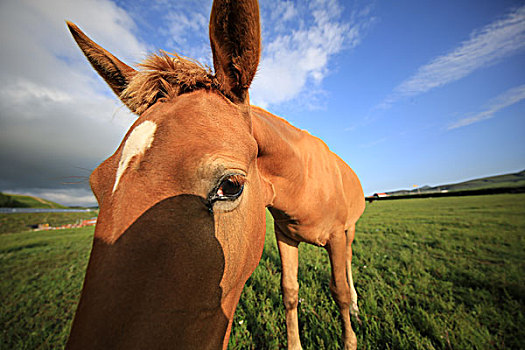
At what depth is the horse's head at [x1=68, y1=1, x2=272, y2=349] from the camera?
70cm

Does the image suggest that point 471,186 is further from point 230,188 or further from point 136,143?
point 136,143

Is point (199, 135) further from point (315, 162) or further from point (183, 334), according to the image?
point (315, 162)

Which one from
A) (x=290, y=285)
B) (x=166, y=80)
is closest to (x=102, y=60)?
(x=166, y=80)

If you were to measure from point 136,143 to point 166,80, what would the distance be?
0.53m

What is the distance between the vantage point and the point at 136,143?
930 mm

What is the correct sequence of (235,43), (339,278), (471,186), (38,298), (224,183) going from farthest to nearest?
(471,186) < (38,298) < (339,278) < (235,43) < (224,183)

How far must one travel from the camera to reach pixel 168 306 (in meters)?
0.76

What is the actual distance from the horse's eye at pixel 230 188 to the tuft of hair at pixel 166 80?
2.07ft

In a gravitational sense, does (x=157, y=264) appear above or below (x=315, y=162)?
below

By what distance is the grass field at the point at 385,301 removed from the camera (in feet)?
7.55

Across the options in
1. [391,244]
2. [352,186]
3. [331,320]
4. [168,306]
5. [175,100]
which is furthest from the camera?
[391,244]

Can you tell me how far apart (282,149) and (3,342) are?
4.80 m

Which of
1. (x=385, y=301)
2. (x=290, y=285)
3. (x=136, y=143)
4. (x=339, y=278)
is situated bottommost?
(x=385, y=301)

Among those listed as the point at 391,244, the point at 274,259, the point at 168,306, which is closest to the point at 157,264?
the point at 168,306
